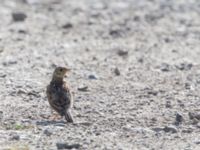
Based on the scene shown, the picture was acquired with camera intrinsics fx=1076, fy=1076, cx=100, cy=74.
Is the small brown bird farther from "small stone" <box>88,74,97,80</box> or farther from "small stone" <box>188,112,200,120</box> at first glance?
"small stone" <box>88,74,97,80</box>

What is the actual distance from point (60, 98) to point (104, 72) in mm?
4594

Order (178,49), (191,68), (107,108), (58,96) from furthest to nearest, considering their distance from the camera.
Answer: (178,49)
(191,68)
(107,108)
(58,96)

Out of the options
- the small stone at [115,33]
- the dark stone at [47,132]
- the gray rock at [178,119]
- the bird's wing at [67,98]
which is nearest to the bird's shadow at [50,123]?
the bird's wing at [67,98]

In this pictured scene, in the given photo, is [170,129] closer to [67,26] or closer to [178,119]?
[178,119]

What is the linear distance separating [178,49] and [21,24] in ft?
13.4

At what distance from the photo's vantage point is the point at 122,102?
1486cm

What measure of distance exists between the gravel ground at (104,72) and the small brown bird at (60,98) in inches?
6.0

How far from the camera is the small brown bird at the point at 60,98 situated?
13188 mm

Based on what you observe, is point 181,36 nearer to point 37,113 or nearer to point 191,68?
point 191,68

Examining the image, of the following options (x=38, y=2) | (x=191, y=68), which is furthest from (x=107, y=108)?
(x=38, y=2)

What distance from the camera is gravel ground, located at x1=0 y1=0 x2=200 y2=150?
12359 millimetres

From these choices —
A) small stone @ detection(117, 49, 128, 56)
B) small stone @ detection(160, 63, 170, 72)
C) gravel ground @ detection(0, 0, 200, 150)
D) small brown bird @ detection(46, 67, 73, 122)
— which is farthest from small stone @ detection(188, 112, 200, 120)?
small stone @ detection(117, 49, 128, 56)

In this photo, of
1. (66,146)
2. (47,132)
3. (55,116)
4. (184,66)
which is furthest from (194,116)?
(184,66)

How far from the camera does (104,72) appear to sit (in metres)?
17.9
